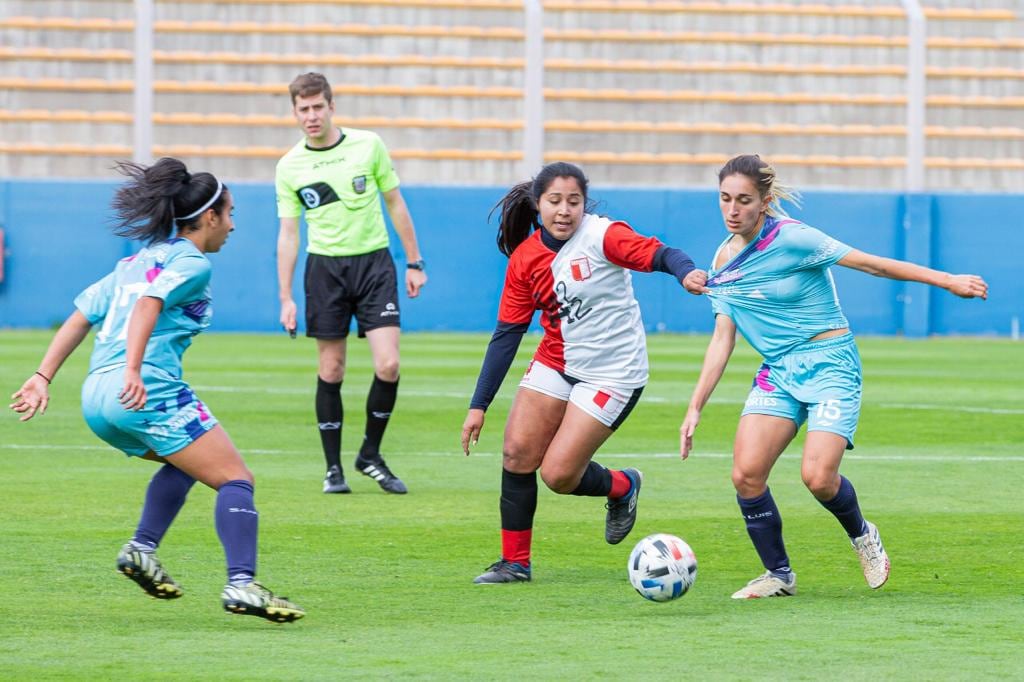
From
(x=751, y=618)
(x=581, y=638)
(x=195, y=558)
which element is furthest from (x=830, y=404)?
(x=195, y=558)

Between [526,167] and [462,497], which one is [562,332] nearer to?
[462,497]

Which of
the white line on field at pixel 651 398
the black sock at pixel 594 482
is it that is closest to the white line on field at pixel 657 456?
the white line on field at pixel 651 398

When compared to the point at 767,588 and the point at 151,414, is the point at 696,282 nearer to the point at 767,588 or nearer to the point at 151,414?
the point at 767,588

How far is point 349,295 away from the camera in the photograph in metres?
10.1

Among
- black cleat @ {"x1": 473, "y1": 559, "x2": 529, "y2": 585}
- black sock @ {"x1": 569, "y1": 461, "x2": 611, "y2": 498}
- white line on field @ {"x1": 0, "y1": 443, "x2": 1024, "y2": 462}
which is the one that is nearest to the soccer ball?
black cleat @ {"x1": 473, "y1": 559, "x2": 529, "y2": 585}

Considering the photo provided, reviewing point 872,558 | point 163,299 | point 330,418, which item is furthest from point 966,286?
point 330,418

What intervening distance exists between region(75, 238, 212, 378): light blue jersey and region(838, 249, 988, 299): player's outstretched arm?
7.81ft

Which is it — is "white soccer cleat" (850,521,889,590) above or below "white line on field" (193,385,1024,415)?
above

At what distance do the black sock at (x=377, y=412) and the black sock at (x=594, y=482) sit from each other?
8.82 feet

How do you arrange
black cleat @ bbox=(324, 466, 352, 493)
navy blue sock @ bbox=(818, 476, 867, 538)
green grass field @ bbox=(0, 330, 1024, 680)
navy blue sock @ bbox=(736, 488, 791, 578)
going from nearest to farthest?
green grass field @ bbox=(0, 330, 1024, 680), navy blue sock @ bbox=(736, 488, 791, 578), navy blue sock @ bbox=(818, 476, 867, 538), black cleat @ bbox=(324, 466, 352, 493)

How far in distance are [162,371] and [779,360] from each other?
2.41 metres

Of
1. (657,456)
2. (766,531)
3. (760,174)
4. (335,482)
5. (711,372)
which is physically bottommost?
(657,456)

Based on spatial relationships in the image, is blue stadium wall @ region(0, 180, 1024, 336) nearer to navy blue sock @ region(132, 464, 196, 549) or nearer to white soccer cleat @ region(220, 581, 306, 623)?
navy blue sock @ region(132, 464, 196, 549)

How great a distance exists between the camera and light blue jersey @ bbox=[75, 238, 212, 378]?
20.0 feet
